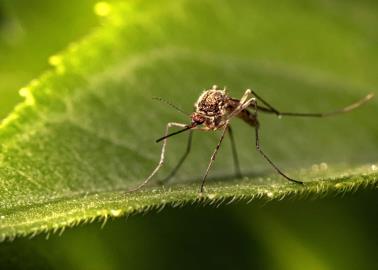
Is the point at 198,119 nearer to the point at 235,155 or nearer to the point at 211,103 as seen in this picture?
the point at 211,103

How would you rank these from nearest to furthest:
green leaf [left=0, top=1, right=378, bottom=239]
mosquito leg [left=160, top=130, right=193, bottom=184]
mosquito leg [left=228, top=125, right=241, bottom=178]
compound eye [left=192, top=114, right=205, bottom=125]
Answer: green leaf [left=0, top=1, right=378, bottom=239]
mosquito leg [left=160, top=130, right=193, bottom=184]
compound eye [left=192, top=114, right=205, bottom=125]
mosquito leg [left=228, top=125, right=241, bottom=178]

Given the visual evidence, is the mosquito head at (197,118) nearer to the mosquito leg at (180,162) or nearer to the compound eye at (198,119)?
the compound eye at (198,119)

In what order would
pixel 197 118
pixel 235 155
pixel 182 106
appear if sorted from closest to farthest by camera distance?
pixel 197 118 → pixel 235 155 → pixel 182 106

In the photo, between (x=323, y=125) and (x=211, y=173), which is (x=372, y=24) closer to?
(x=323, y=125)

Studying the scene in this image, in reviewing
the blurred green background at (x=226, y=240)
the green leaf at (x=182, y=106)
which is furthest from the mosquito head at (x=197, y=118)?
the blurred green background at (x=226, y=240)

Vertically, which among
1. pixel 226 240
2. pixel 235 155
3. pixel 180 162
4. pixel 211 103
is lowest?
pixel 226 240

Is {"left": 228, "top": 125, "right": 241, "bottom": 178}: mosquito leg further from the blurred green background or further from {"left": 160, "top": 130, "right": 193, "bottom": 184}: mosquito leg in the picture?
the blurred green background

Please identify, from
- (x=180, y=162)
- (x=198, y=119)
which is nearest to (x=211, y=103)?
(x=198, y=119)

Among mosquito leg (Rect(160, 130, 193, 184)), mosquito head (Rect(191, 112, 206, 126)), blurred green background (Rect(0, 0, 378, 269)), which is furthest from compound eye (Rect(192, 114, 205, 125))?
blurred green background (Rect(0, 0, 378, 269))

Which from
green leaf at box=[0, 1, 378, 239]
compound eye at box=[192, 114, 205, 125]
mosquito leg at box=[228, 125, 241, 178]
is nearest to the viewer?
green leaf at box=[0, 1, 378, 239]
